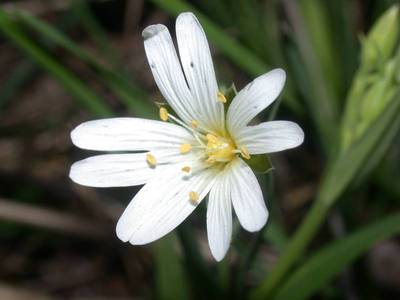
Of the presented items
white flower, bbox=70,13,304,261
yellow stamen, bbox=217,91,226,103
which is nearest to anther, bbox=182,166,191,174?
white flower, bbox=70,13,304,261

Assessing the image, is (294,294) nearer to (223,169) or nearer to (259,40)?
(223,169)

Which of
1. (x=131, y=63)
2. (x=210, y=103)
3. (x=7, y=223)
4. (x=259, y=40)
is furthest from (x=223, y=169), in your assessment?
(x=131, y=63)

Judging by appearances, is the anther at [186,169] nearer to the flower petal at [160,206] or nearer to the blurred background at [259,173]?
the flower petal at [160,206]

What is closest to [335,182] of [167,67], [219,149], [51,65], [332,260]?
[332,260]

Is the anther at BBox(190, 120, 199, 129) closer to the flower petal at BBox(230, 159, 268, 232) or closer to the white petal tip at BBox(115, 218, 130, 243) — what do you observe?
the flower petal at BBox(230, 159, 268, 232)

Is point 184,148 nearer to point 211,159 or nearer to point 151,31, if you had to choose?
point 211,159

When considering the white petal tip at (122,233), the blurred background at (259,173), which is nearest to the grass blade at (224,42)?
the blurred background at (259,173)
